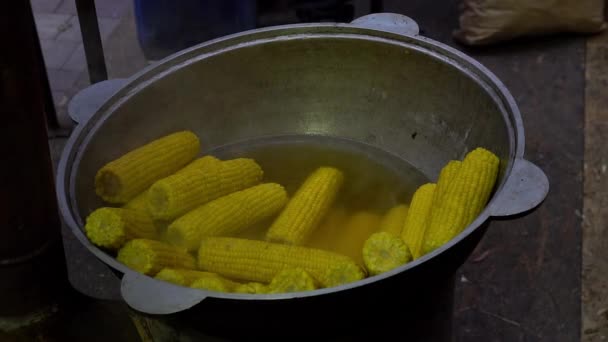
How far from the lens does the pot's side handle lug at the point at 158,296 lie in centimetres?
106

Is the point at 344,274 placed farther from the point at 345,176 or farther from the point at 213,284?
the point at 345,176

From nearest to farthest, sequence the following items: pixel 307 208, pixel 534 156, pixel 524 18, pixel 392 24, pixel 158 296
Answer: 1. pixel 158 296
2. pixel 307 208
3. pixel 392 24
4. pixel 534 156
5. pixel 524 18

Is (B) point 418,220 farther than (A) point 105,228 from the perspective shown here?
Yes

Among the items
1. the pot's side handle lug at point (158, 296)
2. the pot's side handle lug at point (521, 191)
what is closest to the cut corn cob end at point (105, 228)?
the pot's side handle lug at point (158, 296)

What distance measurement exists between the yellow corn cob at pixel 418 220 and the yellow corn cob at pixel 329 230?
159 millimetres

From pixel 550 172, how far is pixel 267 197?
46.2 inches

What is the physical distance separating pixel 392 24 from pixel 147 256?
2.59 feet

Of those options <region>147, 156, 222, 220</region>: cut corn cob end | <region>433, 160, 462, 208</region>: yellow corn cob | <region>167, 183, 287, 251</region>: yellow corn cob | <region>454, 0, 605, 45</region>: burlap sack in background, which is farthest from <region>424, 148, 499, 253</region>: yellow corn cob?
<region>454, 0, 605, 45</region>: burlap sack in background

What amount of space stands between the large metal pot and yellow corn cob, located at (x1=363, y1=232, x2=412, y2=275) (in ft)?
0.20

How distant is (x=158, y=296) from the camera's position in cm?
107

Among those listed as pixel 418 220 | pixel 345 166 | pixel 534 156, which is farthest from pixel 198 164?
pixel 534 156

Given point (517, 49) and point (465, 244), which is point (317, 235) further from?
point (517, 49)

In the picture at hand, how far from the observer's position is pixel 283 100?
188 centimetres

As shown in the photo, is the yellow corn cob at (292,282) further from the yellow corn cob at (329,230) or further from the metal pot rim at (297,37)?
the yellow corn cob at (329,230)
